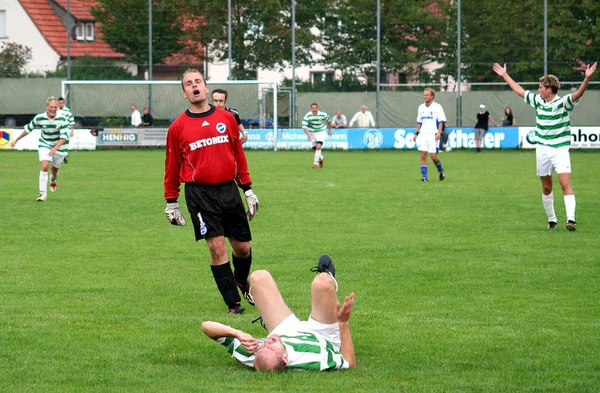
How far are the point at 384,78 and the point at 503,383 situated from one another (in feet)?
131

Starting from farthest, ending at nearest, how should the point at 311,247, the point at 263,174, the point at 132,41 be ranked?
the point at 132,41 → the point at 263,174 → the point at 311,247

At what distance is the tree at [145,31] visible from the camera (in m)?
46.5

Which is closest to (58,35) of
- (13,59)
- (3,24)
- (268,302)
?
(13,59)

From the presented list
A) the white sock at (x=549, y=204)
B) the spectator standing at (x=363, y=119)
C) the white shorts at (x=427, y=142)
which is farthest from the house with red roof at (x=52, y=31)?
the white sock at (x=549, y=204)

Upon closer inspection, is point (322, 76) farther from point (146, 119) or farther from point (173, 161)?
point (173, 161)

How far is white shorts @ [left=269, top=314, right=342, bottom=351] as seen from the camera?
6469 millimetres

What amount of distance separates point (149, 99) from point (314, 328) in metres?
39.4

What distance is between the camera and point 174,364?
6.55 metres

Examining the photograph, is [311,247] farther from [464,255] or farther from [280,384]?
[280,384]

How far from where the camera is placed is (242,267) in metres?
8.94

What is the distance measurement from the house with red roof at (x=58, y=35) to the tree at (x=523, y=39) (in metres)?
12.8

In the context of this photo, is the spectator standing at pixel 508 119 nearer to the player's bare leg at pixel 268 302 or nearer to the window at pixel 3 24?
the window at pixel 3 24

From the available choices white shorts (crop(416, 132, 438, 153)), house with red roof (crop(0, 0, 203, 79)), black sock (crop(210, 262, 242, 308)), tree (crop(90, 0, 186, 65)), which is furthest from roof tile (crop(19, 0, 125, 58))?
black sock (crop(210, 262, 242, 308))

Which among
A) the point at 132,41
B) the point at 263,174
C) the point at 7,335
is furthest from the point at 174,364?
the point at 132,41
